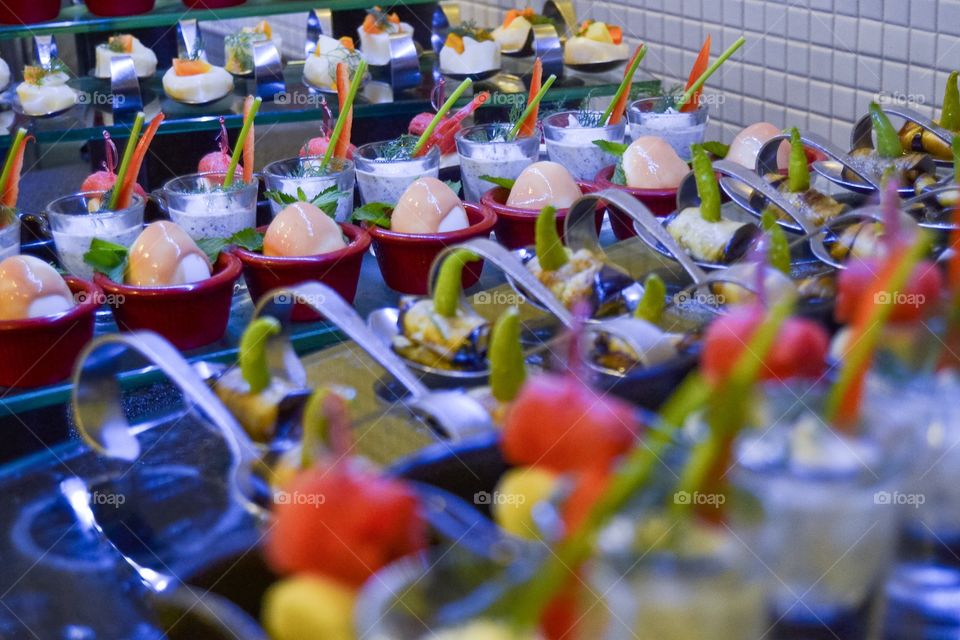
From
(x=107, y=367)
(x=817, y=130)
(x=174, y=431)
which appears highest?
(x=107, y=367)

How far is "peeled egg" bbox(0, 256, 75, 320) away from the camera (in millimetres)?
1410

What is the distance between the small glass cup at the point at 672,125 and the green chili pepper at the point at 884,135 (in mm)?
394

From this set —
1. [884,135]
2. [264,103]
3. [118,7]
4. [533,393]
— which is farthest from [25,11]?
[533,393]

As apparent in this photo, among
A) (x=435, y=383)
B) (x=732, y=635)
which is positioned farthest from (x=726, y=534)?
(x=435, y=383)

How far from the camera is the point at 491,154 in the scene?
195cm

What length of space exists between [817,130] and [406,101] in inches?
39.0

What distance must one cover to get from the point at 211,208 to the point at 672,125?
846 mm

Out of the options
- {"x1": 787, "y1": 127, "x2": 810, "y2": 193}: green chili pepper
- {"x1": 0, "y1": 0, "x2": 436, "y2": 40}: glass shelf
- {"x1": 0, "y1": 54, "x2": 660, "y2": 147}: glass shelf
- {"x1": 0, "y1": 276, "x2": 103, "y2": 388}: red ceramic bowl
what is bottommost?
{"x1": 0, "y1": 54, "x2": 660, "y2": 147}: glass shelf

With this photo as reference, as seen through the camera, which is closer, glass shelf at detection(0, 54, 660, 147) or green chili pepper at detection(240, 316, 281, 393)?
green chili pepper at detection(240, 316, 281, 393)

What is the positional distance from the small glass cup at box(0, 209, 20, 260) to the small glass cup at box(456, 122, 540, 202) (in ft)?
2.27

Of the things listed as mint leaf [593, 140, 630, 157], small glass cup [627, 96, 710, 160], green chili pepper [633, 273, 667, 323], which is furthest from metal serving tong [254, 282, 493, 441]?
small glass cup [627, 96, 710, 160]

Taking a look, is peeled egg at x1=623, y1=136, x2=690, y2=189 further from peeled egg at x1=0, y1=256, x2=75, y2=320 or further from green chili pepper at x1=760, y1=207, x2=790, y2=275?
peeled egg at x1=0, y1=256, x2=75, y2=320

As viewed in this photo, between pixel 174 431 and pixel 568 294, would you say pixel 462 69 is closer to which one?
pixel 568 294

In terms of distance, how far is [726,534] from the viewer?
73 cm
